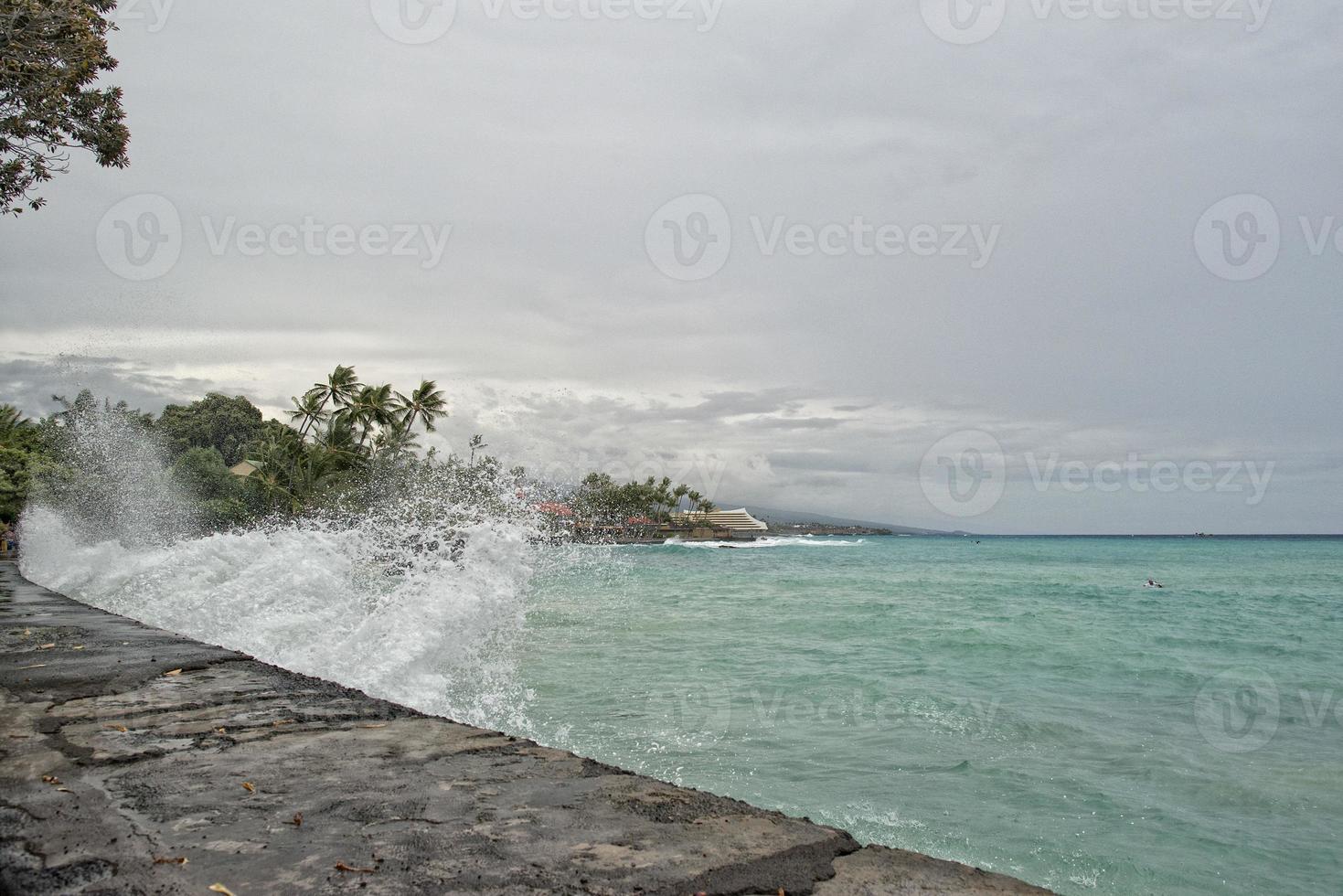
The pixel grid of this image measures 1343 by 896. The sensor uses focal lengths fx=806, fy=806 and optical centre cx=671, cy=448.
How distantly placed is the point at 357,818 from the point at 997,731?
22.3ft

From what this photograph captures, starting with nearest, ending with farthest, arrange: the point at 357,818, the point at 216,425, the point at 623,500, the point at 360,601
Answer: the point at 357,818
the point at 360,601
the point at 216,425
the point at 623,500

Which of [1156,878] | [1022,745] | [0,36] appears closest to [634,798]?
[1156,878]

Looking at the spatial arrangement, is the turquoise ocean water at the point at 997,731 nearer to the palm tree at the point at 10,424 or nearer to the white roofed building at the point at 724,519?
the palm tree at the point at 10,424

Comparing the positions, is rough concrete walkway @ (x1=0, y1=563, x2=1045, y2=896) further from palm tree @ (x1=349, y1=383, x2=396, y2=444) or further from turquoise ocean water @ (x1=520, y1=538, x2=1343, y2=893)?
palm tree @ (x1=349, y1=383, x2=396, y2=444)

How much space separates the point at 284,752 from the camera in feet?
10.3

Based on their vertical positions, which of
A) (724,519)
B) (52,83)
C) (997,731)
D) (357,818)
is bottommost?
(724,519)

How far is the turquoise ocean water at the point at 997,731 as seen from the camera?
501 centimetres

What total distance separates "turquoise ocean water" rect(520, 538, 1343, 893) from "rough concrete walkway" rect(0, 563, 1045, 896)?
281 cm

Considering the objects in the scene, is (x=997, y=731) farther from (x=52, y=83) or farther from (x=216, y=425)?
(x=216, y=425)

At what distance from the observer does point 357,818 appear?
2.46 m

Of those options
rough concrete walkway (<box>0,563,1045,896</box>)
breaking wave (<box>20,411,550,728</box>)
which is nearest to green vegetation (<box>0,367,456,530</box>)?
breaking wave (<box>20,411,550,728</box>)

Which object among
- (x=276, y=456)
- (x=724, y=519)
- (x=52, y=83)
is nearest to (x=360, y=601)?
(x=52, y=83)

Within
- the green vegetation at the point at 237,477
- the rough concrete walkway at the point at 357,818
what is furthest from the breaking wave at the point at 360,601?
the green vegetation at the point at 237,477

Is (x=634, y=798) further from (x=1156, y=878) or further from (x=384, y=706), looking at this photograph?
(x=1156, y=878)
